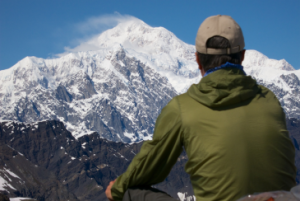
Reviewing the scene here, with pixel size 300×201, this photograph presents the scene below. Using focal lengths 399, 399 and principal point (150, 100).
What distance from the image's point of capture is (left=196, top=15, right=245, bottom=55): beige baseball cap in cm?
528

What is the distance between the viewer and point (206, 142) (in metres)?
5.04

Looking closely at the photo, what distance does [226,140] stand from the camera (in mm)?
4941

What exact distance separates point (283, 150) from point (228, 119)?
2.81 ft

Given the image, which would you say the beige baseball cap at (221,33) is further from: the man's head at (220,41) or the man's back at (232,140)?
the man's back at (232,140)

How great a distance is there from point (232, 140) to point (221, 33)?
4.66 ft

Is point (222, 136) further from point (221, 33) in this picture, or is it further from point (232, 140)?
point (221, 33)

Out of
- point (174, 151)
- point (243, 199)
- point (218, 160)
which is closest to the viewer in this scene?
point (243, 199)

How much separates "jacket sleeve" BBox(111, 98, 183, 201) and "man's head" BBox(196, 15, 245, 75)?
0.82 m

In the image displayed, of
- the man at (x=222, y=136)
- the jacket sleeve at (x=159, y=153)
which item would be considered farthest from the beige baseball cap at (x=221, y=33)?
the jacket sleeve at (x=159, y=153)

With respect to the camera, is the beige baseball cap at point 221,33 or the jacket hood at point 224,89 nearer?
the jacket hood at point 224,89

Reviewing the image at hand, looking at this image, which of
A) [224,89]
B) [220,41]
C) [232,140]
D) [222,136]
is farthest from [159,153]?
[220,41]

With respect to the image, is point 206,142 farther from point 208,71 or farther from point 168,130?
point 208,71

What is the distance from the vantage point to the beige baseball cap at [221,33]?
17.3 feet

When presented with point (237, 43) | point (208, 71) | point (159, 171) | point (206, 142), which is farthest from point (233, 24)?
Result: point (159, 171)
